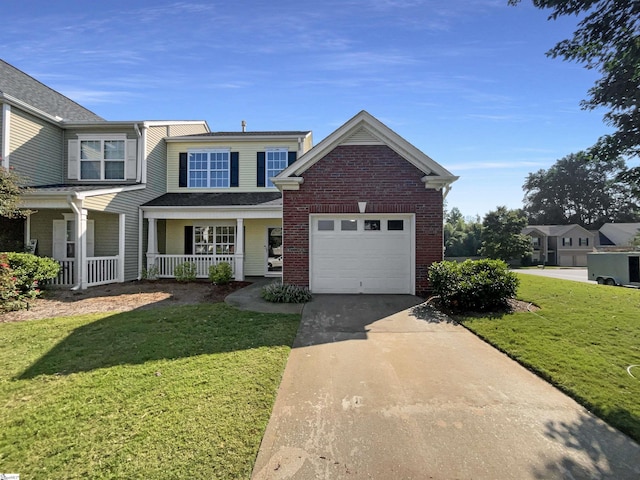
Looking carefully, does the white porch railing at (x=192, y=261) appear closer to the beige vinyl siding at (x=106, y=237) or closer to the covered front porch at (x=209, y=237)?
the covered front porch at (x=209, y=237)

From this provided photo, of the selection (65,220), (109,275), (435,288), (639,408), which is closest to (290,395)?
(639,408)

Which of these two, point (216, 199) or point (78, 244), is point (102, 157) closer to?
point (78, 244)

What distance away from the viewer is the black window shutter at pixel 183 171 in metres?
14.6

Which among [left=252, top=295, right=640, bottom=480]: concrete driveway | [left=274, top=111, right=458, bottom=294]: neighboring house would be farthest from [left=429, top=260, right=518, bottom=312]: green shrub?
[left=252, top=295, right=640, bottom=480]: concrete driveway

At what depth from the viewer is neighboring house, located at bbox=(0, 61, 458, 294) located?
30.4 ft

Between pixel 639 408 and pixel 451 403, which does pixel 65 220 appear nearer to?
pixel 451 403

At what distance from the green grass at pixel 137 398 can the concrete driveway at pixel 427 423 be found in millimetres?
347

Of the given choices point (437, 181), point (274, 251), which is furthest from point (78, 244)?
point (437, 181)

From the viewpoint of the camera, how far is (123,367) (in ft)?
14.3

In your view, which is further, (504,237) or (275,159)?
(504,237)

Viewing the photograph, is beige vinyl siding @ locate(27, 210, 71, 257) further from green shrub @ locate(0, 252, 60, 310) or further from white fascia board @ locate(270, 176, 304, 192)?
white fascia board @ locate(270, 176, 304, 192)

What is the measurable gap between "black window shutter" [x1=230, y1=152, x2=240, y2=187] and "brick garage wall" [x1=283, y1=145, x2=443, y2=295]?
5.98 metres

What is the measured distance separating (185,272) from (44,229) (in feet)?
19.9

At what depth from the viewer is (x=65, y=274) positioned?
423 inches
